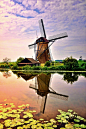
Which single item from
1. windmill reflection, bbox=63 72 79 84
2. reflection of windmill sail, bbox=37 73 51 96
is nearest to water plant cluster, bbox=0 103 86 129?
reflection of windmill sail, bbox=37 73 51 96

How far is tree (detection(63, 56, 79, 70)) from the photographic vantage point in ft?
103

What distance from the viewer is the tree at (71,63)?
31.3 m

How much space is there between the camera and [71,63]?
3106 cm

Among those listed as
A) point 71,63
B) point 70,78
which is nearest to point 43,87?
point 70,78

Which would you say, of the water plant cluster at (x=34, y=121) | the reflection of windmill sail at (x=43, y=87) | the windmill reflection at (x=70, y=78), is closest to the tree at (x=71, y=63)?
the windmill reflection at (x=70, y=78)

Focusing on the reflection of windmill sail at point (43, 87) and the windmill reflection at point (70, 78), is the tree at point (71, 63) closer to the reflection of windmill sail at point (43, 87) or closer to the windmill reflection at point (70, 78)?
the windmill reflection at point (70, 78)

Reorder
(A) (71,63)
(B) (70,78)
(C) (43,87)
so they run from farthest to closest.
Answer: (A) (71,63) → (B) (70,78) → (C) (43,87)

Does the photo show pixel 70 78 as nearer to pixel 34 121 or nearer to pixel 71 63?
pixel 34 121

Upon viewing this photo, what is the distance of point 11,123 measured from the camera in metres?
4.27

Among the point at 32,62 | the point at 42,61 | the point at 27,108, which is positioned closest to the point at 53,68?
the point at 42,61

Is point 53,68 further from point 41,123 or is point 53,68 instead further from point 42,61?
point 41,123

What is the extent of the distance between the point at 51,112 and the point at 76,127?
4.94ft

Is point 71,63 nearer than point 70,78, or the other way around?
point 70,78

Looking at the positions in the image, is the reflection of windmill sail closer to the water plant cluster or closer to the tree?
the water plant cluster
